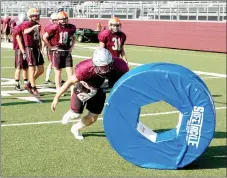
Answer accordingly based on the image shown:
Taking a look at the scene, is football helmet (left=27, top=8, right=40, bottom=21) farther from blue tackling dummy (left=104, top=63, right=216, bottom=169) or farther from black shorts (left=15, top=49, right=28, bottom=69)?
blue tackling dummy (left=104, top=63, right=216, bottom=169)

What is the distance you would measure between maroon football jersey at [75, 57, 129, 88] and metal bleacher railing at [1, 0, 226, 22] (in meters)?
17.6

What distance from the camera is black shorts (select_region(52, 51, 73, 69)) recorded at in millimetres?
10625

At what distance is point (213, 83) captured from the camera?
13453mm

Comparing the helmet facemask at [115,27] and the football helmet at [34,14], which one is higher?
the football helmet at [34,14]

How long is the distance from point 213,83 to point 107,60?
8.02 m

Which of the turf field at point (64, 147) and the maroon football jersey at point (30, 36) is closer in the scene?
the turf field at point (64, 147)

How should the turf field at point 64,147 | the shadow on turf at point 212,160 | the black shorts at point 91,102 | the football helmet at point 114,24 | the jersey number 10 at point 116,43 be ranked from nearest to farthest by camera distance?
the turf field at point 64,147, the shadow on turf at point 212,160, the black shorts at point 91,102, the football helmet at point 114,24, the jersey number 10 at point 116,43

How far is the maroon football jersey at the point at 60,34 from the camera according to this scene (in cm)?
1057

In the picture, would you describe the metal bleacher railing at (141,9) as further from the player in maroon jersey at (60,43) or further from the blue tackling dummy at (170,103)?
the blue tackling dummy at (170,103)

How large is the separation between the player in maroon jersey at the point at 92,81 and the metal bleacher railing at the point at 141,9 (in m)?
17.2

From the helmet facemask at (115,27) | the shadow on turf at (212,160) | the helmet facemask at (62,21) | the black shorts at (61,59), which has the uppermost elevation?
the helmet facemask at (62,21)

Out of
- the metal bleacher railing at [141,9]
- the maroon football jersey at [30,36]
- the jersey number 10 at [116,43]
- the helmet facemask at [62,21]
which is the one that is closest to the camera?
the jersey number 10 at [116,43]

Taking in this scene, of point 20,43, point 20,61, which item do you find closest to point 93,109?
point 20,43

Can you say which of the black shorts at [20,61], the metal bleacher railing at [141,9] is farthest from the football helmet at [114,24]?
the metal bleacher railing at [141,9]
